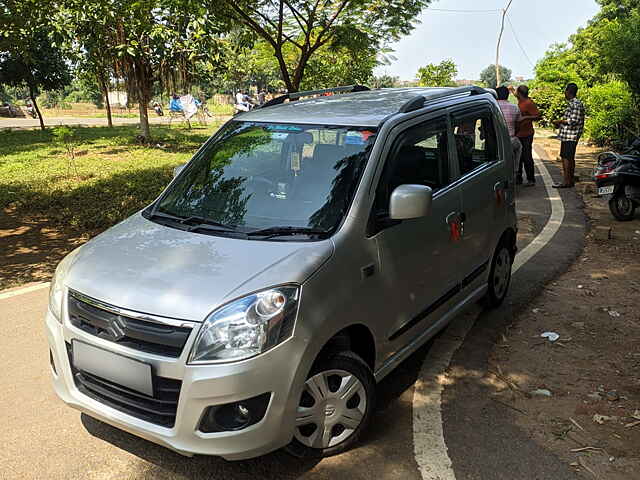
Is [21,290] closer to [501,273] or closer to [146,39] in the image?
[501,273]

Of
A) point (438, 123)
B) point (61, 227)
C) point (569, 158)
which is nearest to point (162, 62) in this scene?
point (61, 227)

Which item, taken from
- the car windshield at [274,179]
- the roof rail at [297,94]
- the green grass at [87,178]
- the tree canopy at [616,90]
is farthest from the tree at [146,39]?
the tree canopy at [616,90]

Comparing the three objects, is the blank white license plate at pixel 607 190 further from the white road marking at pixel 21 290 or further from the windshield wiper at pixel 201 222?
the white road marking at pixel 21 290

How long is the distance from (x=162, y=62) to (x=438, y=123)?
14309mm

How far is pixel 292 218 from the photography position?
3.22 m

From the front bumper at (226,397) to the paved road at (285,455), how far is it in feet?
1.37

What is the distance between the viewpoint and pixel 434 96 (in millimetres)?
4176

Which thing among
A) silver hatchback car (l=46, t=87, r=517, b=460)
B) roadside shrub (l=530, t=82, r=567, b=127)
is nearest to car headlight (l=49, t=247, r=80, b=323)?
silver hatchback car (l=46, t=87, r=517, b=460)

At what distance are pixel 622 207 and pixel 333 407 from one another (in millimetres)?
6847

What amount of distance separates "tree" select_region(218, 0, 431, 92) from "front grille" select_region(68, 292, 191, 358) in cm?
1004

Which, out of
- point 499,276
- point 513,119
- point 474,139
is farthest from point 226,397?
point 513,119

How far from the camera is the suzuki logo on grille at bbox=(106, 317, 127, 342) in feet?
8.70

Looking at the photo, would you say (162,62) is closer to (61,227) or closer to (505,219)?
(61,227)

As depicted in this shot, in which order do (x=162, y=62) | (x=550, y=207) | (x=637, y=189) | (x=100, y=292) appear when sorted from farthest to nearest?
(x=162, y=62)
(x=550, y=207)
(x=637, y=189)
(x=100, y=292)
